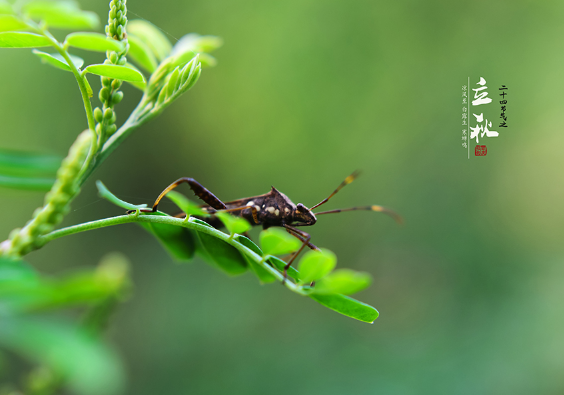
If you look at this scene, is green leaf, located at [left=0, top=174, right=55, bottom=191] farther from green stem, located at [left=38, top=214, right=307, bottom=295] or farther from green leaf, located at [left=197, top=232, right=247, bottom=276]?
green leaf, located at [left=197, top=232, right=247, bottom=276]

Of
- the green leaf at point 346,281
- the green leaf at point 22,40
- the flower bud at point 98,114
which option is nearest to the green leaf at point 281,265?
the green leaf at point 346,281

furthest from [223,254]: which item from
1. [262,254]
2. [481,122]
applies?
[481,122]

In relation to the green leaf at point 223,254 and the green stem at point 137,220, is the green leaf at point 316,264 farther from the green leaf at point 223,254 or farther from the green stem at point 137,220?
the green leaf at point 223,254

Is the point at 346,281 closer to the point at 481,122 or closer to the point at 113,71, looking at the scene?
the point at 113,71

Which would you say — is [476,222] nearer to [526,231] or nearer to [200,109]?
[526,231]

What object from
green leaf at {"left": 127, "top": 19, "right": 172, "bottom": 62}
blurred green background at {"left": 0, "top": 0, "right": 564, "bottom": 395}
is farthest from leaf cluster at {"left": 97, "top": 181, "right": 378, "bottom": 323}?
blurred green background at {"left": 0, "top": 0, "right": 564, "bottom": 395}
